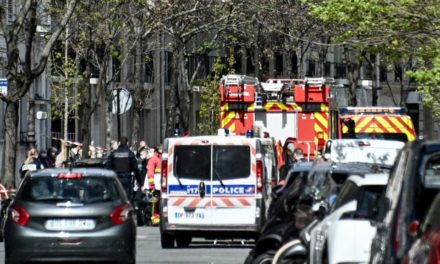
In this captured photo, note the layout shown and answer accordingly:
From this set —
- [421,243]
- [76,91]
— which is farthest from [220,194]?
[76,91]

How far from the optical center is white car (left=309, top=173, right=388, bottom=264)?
11.7 m

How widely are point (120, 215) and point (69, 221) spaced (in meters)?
0.65

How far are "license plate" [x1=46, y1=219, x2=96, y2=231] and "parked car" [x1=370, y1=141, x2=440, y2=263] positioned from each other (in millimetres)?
7931

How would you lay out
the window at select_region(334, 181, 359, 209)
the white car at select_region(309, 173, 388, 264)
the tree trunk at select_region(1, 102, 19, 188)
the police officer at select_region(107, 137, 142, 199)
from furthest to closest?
the police officer at select_region(107, 137, 142, 199) → the tree trunk at select_region(1, 102, 19, 188) → the window at select_region(334, 181, 359, 209) → the white car at select_region(309, 173, 388, 264)

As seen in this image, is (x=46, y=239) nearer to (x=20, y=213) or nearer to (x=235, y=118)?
(x=20, y=213)

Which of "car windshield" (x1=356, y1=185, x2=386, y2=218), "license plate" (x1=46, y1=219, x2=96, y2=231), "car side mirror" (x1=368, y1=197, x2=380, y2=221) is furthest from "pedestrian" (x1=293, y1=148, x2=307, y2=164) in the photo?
"car side mirror" (x1=368, y1=197, x2=380, y2=221)

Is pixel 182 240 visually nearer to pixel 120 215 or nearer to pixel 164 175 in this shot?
pixel 164 175

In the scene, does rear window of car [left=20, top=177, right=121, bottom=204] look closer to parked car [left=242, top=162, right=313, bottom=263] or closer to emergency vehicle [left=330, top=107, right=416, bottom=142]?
parked car [left=242, top=162, right=313, bottom=263]

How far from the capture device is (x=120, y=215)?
61.2 ft

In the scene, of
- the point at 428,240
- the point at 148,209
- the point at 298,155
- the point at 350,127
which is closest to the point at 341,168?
the point at 428,240

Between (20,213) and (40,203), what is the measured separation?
0.89 feet

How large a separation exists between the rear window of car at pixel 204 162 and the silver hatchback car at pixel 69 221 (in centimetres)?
564

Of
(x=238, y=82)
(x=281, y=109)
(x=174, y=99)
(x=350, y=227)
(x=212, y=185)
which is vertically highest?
(x=238, y=82)

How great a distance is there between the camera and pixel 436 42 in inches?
993
